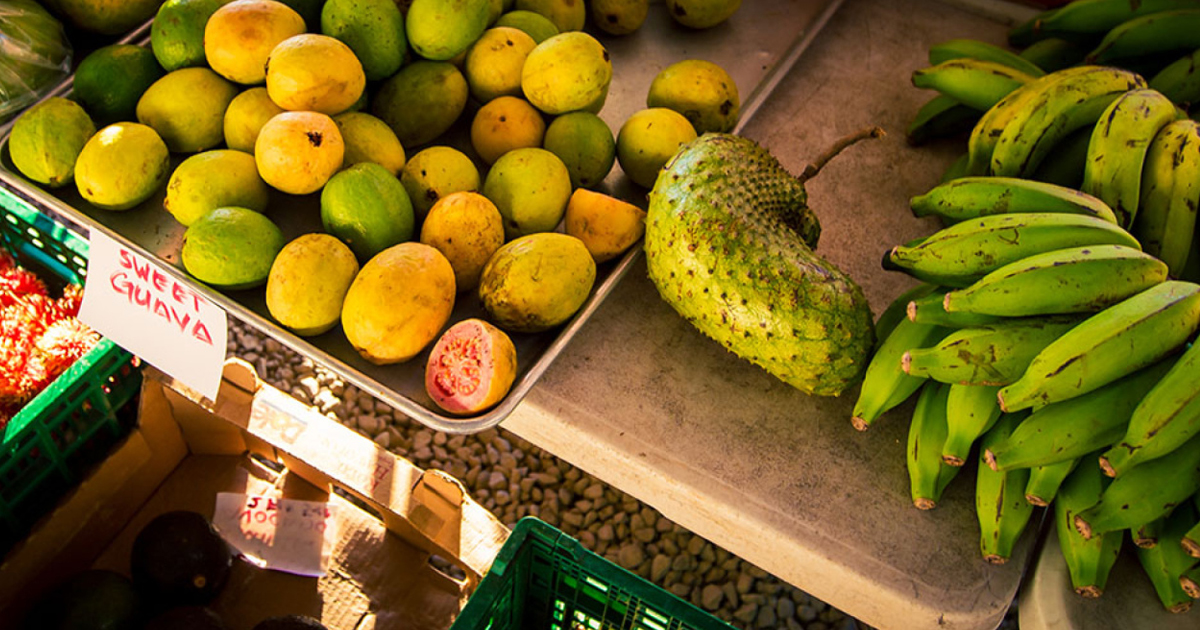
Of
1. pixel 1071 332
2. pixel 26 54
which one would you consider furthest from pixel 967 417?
pixel 26 54

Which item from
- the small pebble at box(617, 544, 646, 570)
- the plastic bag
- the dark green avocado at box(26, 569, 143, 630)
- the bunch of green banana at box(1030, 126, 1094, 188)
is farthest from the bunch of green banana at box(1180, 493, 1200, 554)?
the plastic bag

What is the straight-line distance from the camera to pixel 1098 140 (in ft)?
3.72

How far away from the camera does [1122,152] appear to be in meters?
1.11

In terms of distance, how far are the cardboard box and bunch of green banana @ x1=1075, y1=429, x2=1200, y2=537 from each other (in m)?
0.80

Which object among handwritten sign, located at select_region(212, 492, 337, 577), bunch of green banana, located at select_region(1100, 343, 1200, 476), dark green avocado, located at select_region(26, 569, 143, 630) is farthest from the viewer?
handwritten sign, located at select_region(212, 492, 337, 577)

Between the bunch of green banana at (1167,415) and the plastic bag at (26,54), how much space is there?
1.57 metres

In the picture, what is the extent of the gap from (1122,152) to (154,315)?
129 cm

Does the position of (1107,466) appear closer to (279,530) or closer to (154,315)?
(154,315)

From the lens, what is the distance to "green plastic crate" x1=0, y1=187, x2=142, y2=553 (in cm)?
132

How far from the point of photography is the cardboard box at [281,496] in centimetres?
135

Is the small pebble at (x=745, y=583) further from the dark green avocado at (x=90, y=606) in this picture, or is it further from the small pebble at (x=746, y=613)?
the dark green avocado at (x=90, y=606)

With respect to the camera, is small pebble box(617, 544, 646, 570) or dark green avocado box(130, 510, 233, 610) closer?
dark green avocado box(130, 510, 233, 610)

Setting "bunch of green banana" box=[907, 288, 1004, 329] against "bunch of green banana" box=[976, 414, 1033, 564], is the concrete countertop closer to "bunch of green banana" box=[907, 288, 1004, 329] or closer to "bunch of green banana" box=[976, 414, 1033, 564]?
"bunch of green banana" box=[976, 414, 1033, 564]

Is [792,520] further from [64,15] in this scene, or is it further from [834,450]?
[64,15]
